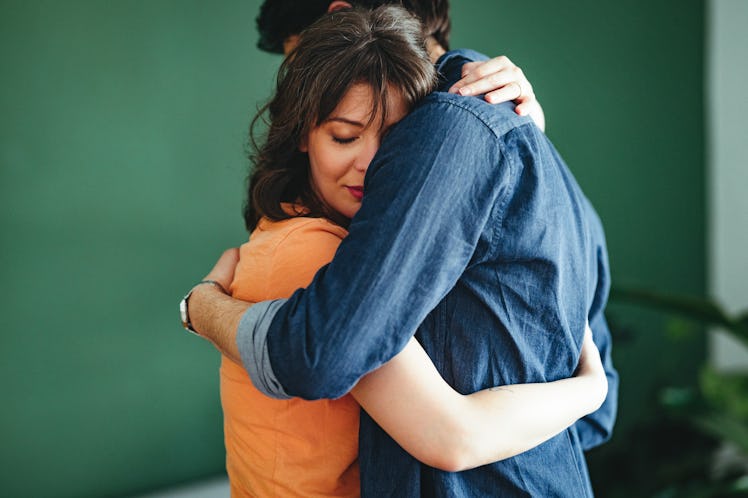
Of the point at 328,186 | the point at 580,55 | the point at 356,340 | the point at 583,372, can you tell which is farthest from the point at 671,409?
the point at 356,340

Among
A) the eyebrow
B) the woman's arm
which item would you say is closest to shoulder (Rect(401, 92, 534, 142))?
the eyebrow

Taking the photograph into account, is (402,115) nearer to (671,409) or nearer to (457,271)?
(457,271)

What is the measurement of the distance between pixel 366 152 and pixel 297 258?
162 millimetres

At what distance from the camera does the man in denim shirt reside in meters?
0.63

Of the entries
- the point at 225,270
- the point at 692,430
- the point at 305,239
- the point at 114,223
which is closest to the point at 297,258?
the point at 305,239

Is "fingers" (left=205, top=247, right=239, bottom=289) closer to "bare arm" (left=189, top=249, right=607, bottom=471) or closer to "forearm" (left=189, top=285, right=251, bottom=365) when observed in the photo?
"forearm" (left=189, top=285, right=251, bottom=365)

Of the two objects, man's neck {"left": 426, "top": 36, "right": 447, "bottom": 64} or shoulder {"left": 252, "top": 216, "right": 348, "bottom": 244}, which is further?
man's neck {"left": 426, "top": 36, "right": 447, "bottom": 64}

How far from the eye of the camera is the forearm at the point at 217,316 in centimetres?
74

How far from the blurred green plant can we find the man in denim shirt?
118cm

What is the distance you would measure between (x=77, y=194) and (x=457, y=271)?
58.1 inches

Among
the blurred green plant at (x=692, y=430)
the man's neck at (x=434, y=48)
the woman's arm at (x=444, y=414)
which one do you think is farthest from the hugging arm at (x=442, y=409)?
the blurred green plant at (x=692, y=430)

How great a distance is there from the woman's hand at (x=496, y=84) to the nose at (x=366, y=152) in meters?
0.11

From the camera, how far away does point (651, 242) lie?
2.93 meters

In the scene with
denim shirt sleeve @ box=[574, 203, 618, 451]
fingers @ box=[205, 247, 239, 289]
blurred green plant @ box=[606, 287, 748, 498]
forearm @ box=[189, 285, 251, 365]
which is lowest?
blurred green plant @ box=[606, 287, 748, 498]
